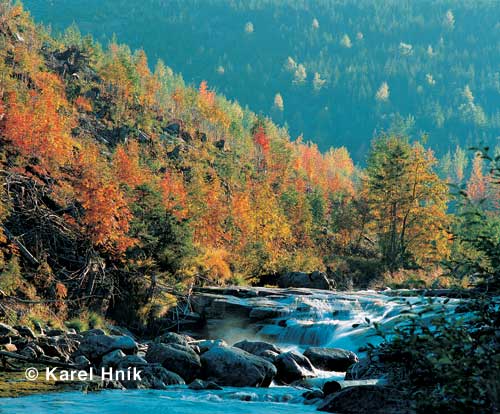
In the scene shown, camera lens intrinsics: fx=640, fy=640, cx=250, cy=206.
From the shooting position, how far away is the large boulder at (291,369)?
1612 cm

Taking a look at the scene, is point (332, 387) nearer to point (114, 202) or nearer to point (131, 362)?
point (131, 362)

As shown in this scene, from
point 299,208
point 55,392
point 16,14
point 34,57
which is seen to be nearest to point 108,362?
point 55,392

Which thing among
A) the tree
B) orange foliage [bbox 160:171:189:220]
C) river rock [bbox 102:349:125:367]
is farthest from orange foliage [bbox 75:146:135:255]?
the tree

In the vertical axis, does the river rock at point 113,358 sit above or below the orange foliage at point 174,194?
below

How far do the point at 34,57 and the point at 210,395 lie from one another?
54.7 metres

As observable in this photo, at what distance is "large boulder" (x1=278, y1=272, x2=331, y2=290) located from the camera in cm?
3466

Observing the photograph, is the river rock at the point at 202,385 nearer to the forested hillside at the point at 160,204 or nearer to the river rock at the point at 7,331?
the river rock at the point at 7,331

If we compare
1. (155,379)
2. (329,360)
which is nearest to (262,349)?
(329,360)

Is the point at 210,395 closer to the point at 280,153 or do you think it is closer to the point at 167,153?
the point at 167,153

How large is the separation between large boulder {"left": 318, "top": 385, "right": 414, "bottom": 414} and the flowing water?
84 cm

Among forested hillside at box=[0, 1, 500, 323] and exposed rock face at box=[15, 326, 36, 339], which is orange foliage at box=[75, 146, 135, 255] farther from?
exposed rock face at box=[15, 326, 36, 339]

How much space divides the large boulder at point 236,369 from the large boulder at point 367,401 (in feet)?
11.7

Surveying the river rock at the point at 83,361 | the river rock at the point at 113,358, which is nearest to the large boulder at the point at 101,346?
the river rock at the point at 113,358

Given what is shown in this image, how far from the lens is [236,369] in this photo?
15.1 meters
